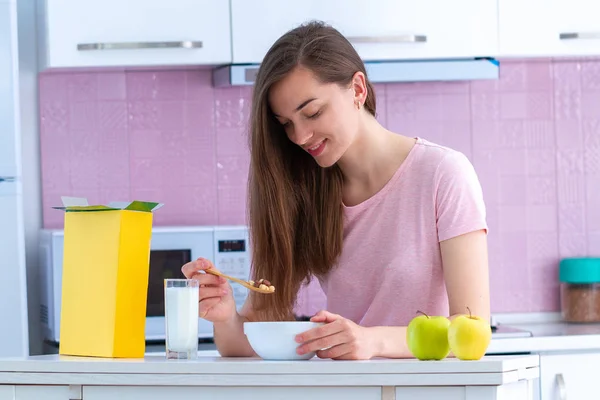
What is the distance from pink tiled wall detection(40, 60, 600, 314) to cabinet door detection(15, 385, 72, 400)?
6.03 feet

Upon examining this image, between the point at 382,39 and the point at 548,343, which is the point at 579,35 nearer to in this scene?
the point at 382,39

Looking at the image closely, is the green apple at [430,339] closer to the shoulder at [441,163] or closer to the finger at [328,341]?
the finger at [328,341]

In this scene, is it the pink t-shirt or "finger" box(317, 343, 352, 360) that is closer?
"finger" box(317, 343, 352, 360)

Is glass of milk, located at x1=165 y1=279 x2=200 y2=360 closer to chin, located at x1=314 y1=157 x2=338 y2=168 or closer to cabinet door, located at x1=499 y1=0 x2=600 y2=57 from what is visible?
chin, located at x1=314 y1=157 x2=338 y2=168

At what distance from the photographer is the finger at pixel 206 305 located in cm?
178

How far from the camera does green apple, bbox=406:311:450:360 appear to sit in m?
1.45

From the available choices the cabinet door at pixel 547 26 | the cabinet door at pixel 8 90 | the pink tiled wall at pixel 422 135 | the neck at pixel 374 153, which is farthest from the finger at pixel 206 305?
the cabinet door at pixel 547 26

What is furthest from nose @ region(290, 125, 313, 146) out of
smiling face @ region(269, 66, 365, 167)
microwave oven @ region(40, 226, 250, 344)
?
microwave oven @ region(40, 226, 250, 344)

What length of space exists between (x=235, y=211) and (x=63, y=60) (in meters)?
0.80

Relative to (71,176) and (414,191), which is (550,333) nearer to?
(414,191)

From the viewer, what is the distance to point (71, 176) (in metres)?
3.32

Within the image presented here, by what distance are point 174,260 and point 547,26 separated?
4.62 feet

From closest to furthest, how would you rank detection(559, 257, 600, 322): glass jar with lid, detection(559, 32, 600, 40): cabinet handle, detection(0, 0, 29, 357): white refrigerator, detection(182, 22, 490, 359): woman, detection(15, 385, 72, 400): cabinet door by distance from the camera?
detection(15, 385, 72, 400): cabinet door → detection(182, 22, 490, 359): woman → detection(0, 0, 29, 357): white refrigerator → detection(559, 32, 600, 40): cabinet handle → detection(559, 257, 600, 322): glass jar with lid

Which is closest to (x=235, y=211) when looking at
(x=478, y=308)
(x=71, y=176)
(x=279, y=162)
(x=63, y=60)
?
(x=71, y=176)
